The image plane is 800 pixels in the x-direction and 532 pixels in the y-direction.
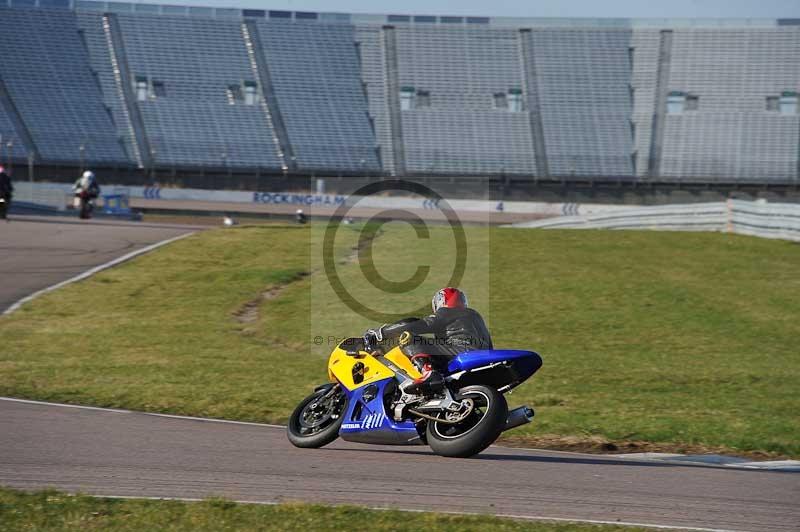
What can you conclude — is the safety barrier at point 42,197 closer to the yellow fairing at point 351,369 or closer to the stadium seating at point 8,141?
the stadium seating at point 8,141

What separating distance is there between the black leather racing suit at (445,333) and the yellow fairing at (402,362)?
63mm

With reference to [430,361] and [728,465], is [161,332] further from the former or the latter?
[728,465]

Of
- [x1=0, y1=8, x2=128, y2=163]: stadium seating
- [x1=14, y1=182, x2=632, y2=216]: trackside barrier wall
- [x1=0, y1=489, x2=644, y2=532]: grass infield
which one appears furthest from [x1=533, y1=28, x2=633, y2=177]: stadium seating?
[x1=0, y1=489, x2=644, y2=532]: grass infield

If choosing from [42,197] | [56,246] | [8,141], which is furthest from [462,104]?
[56,246]

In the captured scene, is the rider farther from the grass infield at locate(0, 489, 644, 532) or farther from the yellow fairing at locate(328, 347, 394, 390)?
the grass infield at locate(0, 489, 644, 532)

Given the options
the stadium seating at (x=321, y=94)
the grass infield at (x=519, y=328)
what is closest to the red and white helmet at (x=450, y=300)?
the grass infield at (x=519, y=328)

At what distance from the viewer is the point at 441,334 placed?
328 inches

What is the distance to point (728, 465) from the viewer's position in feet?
Result: 28.4

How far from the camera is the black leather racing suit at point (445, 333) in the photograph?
830 cm

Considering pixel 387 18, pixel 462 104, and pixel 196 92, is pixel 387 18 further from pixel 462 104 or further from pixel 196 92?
pixel 196 92

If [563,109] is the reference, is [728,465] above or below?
below

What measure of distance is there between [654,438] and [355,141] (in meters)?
47.3

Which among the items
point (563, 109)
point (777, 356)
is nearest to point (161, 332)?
point (777, 356)

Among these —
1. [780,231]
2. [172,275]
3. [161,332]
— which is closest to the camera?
[161,332]
